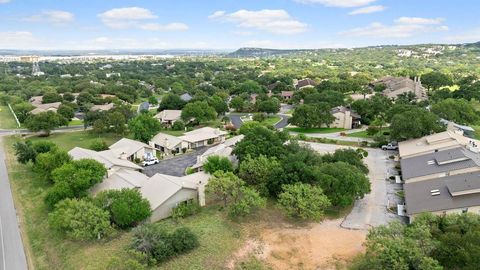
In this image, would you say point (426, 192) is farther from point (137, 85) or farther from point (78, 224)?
point (137, 85)

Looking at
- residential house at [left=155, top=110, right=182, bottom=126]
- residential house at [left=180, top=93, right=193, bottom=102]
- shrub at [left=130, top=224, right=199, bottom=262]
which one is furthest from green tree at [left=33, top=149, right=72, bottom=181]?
residential house at [left=180, top=93, right=193, bottom=102]

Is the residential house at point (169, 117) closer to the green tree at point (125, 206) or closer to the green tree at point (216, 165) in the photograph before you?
the green tree at point (216, 165)

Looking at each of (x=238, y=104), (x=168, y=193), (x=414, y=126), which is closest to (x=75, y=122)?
(x=238, y=104)

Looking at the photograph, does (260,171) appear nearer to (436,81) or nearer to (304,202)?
(304,202)

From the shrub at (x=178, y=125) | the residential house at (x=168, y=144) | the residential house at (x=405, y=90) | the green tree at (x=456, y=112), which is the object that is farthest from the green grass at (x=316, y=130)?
the residential house at (x=405, y=90)

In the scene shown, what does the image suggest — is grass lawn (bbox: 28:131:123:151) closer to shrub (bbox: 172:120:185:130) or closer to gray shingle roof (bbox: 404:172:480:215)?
shrub (bbox: 172:120:185:130)
